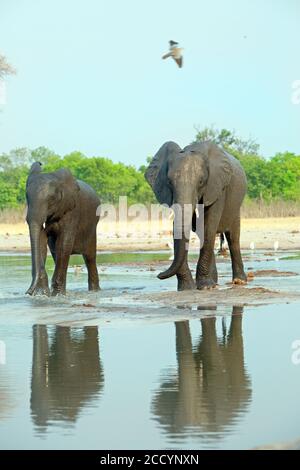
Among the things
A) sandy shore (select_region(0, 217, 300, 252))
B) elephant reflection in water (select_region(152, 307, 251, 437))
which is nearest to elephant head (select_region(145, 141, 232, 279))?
elephant reflection in water (select_region(152, 307, 251, 437))

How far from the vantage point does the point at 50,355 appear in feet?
33.0

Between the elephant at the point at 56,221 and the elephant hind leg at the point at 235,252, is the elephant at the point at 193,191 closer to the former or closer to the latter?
the elephant hind leg at the point at 235,252

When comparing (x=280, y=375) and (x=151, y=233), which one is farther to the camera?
(x=151, y=233)

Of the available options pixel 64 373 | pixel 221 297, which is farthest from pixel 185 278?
pixel 64 373

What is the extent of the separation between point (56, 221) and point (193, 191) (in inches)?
84.6

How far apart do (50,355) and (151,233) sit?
93.2 ft

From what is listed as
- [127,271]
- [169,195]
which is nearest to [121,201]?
[127,271]

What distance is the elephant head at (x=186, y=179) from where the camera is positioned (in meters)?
14.7

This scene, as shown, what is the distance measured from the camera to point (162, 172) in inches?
615

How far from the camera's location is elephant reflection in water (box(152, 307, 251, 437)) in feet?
23.8

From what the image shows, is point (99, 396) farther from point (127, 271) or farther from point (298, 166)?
point (298, 166)

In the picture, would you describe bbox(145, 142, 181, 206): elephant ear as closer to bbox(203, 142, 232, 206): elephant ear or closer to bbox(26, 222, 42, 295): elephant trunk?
bbox(203, 142, 232, 206): elephant ear

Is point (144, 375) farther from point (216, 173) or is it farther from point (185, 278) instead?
point (216, 173)
